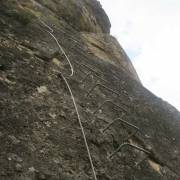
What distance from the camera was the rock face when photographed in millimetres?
4562

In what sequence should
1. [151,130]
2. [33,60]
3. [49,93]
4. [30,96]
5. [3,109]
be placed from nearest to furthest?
1. [3,109]
2. [30,96]
3. [49,93]
4. [33,60]
5. [151,130]

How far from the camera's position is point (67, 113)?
5.57 m

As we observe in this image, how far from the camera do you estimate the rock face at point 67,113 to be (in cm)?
456

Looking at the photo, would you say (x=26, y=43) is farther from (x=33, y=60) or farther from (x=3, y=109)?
(x=3, y=109)

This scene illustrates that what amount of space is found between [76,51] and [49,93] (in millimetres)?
3015

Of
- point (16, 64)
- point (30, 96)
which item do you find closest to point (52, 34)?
point (16, 64)

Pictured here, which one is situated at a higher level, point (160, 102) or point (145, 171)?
point (160, 102)

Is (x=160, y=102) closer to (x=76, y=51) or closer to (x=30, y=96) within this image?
(x=76, y=51)

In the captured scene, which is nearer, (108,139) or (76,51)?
(108,139)

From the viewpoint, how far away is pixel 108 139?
580 centimetres

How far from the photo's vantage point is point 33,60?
6.34 m

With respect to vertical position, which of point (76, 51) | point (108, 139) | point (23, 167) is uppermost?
point (76, 51)

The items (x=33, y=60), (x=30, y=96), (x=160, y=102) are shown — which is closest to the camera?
(x=30, y=96)

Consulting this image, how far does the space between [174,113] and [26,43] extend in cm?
470
